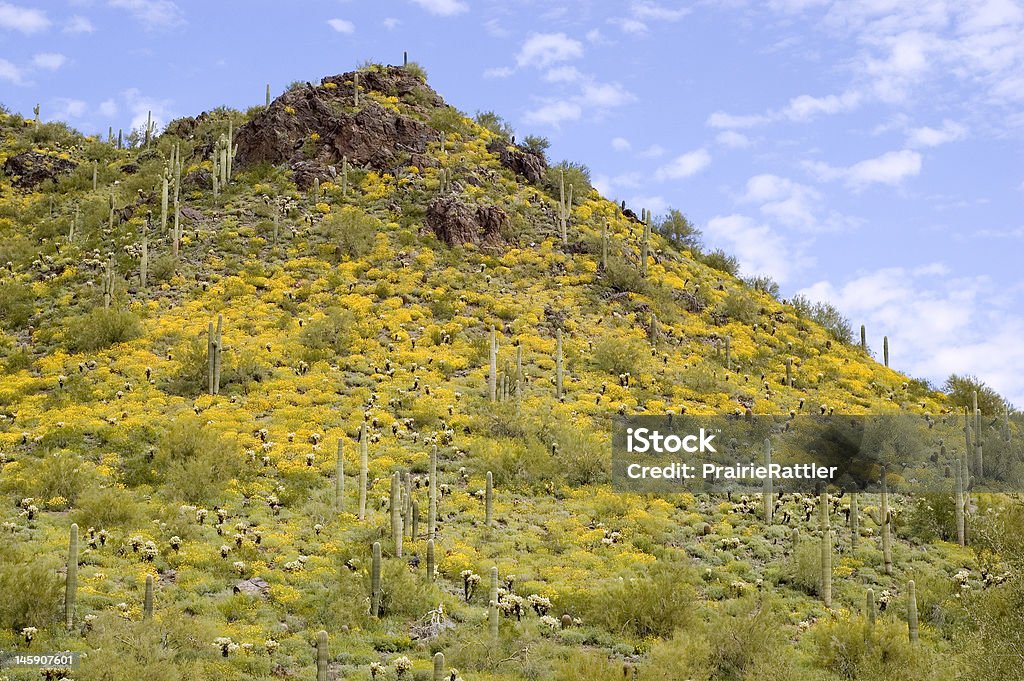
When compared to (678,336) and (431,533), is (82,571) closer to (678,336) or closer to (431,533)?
(431,533)

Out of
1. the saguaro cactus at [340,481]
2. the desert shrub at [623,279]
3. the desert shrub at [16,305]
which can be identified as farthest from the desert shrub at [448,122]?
the saguaro cactus at [340,481]

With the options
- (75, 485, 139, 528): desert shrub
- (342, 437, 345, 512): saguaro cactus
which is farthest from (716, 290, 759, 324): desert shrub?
(75, 485, 139, 528): desert shrub

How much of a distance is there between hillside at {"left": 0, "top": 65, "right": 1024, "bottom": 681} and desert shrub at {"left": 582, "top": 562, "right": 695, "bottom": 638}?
0.06m

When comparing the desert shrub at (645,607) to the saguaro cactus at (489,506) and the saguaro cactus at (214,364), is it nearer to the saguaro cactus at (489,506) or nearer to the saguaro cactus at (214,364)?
the saguaro cactus at (489,506)

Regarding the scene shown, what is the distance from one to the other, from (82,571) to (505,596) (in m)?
7.52

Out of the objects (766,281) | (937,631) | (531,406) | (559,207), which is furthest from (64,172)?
(937,631)

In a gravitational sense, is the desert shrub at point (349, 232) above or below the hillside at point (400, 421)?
above

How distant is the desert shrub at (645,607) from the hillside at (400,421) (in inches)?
2.3

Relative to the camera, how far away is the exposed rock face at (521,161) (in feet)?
151

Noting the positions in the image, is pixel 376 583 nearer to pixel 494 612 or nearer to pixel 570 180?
pixel 494 612

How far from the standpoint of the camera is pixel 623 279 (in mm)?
36938

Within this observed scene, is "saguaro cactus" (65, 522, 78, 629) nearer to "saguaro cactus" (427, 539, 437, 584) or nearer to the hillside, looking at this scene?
the hillside

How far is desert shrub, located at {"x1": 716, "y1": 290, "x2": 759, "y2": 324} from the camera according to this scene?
37438 millimetres

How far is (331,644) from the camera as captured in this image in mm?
13602
